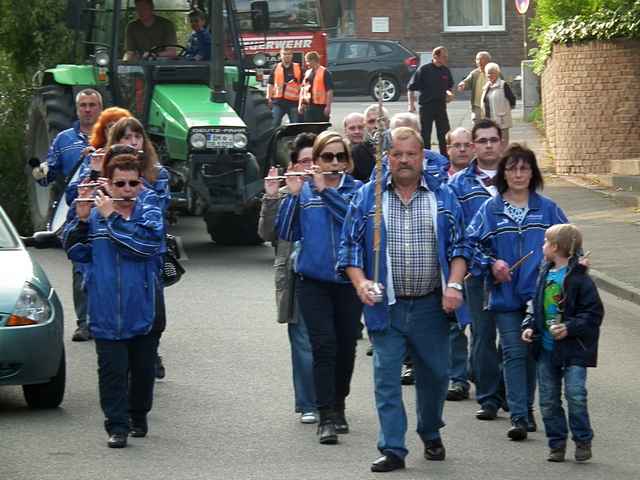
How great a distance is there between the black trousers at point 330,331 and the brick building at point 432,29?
41.2 m

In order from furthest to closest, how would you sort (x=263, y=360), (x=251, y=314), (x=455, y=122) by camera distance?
(x=455, y=122), (x=251, y=314), (x=263, y=360)

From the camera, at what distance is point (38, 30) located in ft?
75.6

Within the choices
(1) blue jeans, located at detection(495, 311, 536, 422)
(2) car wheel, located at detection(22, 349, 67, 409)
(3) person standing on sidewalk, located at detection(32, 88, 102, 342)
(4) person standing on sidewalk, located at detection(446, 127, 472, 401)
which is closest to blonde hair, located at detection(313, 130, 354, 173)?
(1) blue jeans, located at detection(495, 311, 536, 422)

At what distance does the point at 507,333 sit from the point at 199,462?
189 centimetres

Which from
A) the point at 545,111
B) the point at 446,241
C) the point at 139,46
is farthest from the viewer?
the point at 545,111

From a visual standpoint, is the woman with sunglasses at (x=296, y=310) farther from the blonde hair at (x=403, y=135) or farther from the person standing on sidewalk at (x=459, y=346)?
the blonde hair at (x=403, y=135)

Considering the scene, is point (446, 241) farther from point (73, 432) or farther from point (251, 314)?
point (251, 314)

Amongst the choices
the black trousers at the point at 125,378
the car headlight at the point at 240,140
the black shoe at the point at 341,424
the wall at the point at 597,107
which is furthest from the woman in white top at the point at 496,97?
the black trousers at the point at 125,378

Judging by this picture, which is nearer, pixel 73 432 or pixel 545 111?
pixel 73 432

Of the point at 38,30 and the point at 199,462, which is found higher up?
the point at 38,30

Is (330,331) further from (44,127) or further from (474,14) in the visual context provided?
(474,14)

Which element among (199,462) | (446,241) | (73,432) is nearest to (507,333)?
(446,241)

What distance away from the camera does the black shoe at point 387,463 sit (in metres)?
9.14

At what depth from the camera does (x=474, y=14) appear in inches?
2069
